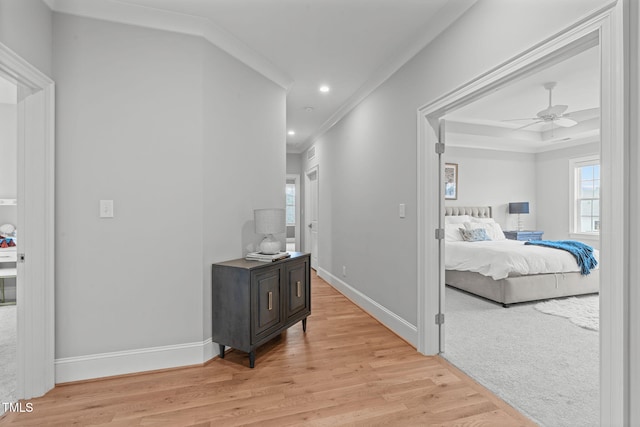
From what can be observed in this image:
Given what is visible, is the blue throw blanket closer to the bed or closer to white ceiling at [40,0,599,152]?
the bed

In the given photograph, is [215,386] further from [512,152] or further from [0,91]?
[512,152]

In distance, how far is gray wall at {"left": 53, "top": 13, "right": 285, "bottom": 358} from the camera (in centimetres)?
221

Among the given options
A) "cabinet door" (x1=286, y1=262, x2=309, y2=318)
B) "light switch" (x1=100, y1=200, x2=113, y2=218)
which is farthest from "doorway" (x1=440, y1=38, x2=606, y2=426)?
"light switch" (x1=100, y1=200, x2=113, y2=218)

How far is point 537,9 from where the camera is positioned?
1646 mm

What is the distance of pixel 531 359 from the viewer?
2562 millimetres

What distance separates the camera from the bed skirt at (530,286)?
3.95 meters

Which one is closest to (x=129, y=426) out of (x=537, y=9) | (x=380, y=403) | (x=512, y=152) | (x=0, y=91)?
(x=380, y=403)

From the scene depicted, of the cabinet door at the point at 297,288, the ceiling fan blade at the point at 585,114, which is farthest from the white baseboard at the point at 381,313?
the ceiling fan blade at the point at 585,114

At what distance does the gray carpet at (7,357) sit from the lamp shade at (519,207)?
770 centimetres

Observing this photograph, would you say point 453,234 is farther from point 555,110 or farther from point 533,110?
point 555,110

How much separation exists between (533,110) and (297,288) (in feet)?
14.8

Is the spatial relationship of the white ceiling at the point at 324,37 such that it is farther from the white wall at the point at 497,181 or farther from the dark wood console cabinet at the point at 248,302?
the white wall at the point at 497,181

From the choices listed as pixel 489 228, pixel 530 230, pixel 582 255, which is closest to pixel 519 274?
pixel 582 255

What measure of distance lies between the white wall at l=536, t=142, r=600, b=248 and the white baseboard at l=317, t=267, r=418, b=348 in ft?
17.0
